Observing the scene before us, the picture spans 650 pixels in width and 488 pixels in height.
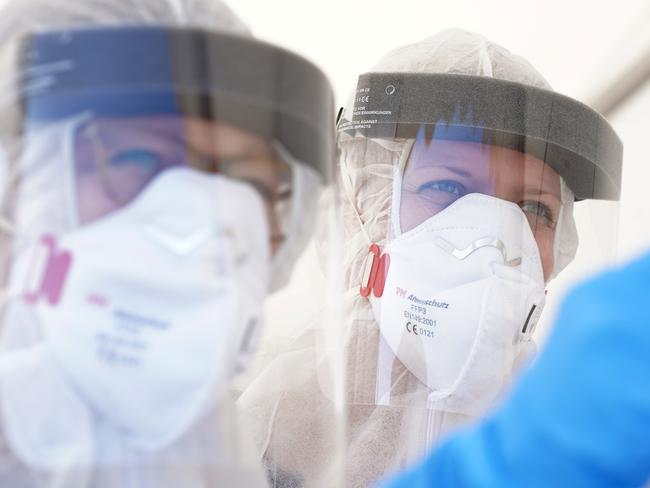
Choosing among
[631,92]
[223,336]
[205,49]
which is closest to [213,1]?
[205,49]

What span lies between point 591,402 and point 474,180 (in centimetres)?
78

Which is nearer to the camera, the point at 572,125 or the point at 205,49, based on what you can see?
the point at 205,49

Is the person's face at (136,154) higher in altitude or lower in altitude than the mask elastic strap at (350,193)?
higher

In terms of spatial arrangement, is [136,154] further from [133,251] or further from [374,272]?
[374,272]

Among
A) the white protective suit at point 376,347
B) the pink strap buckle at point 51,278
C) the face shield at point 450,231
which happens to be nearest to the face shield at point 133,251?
the pink strap buckle at point 51,278

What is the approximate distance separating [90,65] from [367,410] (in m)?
0.83

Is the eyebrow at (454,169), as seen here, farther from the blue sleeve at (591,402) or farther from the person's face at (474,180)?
the blue sleeve at (591,402)

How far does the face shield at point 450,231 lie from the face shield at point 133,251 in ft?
1.73

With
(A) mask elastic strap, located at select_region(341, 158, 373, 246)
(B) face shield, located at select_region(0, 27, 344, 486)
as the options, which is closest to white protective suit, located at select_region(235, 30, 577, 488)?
(A) mask elastic strap, located at select_region(341, 158, 373, 246)

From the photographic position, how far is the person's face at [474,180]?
1280 millimetres

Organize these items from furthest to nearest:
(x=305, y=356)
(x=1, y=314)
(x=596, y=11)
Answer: (x=596, y=11) → (x=305, y=356) → (x=1, y=314)

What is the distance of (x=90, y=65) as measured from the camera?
703mm

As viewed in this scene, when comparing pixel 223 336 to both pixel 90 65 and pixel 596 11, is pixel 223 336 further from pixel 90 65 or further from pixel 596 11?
pixel 596 11

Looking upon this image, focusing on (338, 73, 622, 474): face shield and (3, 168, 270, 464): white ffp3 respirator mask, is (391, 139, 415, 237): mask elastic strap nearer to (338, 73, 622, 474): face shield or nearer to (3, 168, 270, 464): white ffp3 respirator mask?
(338, 73, 622, 474): face shield
